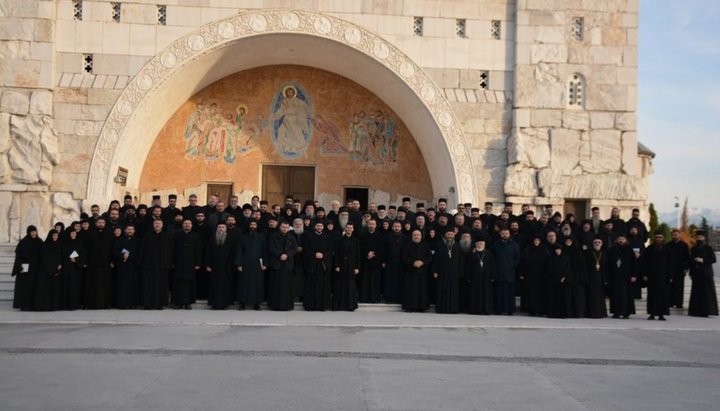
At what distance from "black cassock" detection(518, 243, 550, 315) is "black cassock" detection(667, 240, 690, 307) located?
6.71 ft

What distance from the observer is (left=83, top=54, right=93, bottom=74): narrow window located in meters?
14.3

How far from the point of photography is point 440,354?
707 centimetres

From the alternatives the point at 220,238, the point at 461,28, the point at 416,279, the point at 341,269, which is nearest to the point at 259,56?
the point at 461,28

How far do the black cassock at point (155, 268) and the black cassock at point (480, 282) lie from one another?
4.39 metres

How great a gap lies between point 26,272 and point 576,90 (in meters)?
10.6

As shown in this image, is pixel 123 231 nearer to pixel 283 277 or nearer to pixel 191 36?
pixel 283 277

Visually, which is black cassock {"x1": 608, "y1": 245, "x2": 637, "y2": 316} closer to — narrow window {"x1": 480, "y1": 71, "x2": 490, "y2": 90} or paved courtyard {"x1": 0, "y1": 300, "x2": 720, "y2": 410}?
paved courtyard {"x1": 0, "y1": 300, "x2": 720, "y2": 410}

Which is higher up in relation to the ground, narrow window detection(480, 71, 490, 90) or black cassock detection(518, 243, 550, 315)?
narrow window detection(480, 71, 490, 90)

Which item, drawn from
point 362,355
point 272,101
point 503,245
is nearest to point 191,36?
point 272,101

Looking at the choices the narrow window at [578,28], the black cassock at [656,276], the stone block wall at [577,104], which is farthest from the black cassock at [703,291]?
the narrow window at [578,28]

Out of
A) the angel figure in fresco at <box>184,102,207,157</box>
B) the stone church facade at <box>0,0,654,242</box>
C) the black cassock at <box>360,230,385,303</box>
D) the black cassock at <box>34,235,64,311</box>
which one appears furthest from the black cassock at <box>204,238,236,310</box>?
the angel figure in fresco at <box>184,102,207,157</box>

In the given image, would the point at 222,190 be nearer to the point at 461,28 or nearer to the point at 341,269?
the point at 461,28

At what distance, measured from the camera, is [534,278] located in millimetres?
11023

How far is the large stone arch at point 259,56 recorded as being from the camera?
1420 centimetres
